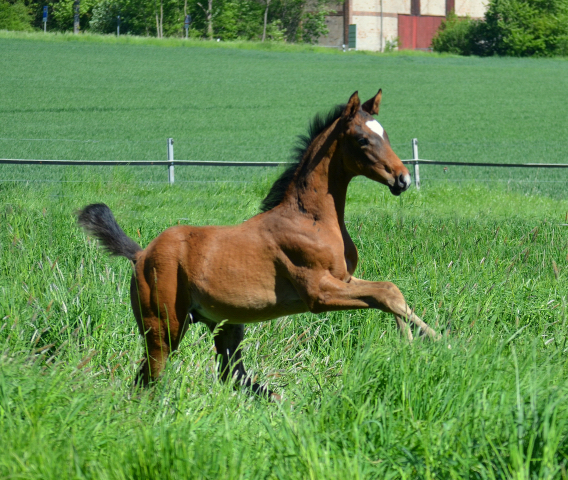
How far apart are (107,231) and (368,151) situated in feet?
6.17

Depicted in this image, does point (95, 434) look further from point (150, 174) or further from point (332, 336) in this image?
point (150, 174)

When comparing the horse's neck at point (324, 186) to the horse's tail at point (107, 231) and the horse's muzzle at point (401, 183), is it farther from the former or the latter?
the horse's tail at point (107, 231)

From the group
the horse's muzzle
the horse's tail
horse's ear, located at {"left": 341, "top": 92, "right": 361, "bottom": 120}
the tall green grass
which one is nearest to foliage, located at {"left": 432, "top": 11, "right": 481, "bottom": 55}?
the tall green grass

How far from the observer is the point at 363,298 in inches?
155

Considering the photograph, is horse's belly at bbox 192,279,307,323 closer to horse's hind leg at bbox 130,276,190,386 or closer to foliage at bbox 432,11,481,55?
horse's hind leg at bbox 130,276,190,386

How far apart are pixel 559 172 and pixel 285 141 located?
11.2m

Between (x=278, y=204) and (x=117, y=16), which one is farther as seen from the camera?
(x=117, y=16)

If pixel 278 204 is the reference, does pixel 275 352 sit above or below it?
below

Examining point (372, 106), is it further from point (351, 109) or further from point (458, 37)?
point (458, 37)

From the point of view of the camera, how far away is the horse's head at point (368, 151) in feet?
13.1

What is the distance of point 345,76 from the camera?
46.1 metres

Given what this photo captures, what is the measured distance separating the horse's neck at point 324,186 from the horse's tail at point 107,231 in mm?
1184

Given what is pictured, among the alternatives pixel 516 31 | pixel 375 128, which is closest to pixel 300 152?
pixel 375 128

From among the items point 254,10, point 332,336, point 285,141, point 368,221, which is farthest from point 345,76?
point 332,336
